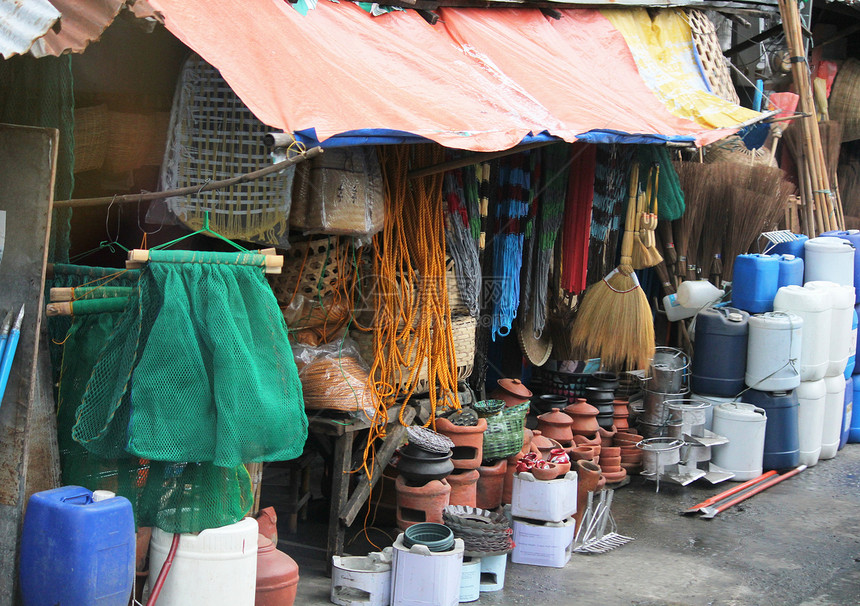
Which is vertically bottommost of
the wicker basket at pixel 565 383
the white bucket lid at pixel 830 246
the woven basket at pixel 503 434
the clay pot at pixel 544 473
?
the clay pot at pixel 544 473

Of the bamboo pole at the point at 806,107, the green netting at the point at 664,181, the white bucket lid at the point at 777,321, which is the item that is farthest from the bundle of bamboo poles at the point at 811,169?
the green netting at the point at 664,181

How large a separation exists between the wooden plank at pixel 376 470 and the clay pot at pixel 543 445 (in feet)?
3.57

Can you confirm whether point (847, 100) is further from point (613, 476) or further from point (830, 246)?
point (613, 476)

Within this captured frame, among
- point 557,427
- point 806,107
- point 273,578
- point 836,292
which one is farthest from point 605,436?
point 806,107

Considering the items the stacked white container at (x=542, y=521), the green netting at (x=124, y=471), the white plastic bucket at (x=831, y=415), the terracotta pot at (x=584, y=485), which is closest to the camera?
the green netting at (x=124, y=471)

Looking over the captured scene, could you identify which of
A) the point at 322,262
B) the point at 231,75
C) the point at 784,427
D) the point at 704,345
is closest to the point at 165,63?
the point at 231,75

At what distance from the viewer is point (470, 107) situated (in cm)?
515

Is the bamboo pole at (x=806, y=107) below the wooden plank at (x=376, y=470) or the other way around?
the other way around

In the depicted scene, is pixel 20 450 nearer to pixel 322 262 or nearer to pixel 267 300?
pixel 267 300

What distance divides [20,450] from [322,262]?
6.66 ft

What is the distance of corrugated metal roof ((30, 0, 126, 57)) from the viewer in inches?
126

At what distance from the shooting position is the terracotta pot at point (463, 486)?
231 inches

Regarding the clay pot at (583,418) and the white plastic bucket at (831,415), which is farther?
the white plastic bucket at (831,415)

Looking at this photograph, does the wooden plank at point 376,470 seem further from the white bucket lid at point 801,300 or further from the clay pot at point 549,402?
the white bucket lid at point 801,300
